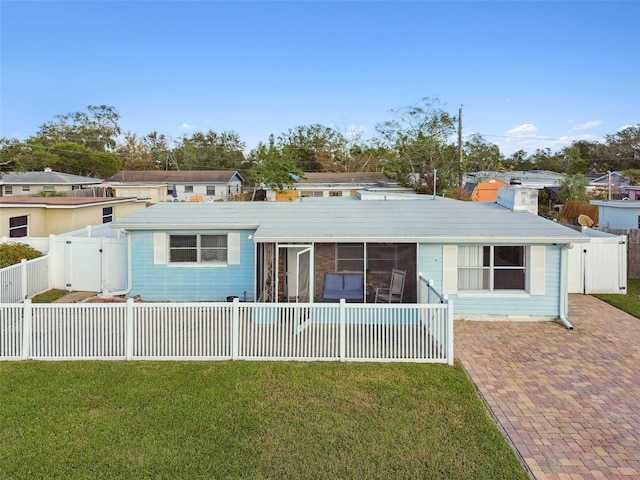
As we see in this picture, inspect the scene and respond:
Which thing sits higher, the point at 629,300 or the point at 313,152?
the point at 313,152

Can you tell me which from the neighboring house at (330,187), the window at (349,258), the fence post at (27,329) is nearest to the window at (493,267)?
the window at (349,258)

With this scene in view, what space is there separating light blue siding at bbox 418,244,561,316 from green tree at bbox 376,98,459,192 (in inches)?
1047

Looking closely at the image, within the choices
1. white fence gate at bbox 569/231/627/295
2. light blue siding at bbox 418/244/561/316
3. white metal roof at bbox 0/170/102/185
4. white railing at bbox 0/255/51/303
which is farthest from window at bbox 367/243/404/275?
white metal roof at bbox 0/170/102/185

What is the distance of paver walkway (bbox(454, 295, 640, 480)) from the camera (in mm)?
5246

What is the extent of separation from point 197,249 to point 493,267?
759 cm

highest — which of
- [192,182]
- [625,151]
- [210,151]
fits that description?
[210,151]

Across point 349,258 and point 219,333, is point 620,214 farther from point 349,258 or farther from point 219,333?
point 219,333

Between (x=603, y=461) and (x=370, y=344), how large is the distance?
3.92 meters

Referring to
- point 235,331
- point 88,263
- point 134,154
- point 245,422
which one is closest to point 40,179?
point 88,263

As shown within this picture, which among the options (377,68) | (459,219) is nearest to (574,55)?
(377,68)

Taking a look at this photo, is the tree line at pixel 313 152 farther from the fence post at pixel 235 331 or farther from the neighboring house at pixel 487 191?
the fence post at pixel 235 331

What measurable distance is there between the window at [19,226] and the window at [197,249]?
31.7 feet

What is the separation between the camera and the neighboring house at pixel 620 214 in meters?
20.0

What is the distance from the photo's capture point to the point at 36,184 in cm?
3606
